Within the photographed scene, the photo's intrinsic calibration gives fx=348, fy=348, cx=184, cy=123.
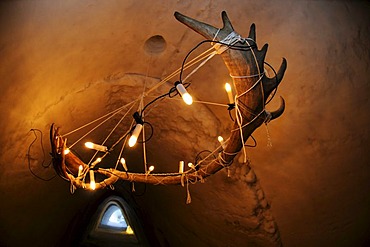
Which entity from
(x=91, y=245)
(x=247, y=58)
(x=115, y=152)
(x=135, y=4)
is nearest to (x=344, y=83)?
(x=247, y=58)

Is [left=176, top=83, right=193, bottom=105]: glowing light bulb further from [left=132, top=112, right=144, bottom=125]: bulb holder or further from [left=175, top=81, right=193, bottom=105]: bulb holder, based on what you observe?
[left=132, top=112, right=144, bottom=125]: bulb holder

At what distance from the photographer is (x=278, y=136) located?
10.7ft

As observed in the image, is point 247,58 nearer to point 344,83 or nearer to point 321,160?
point 344,83

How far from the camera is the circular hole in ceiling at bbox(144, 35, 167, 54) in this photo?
324 cm

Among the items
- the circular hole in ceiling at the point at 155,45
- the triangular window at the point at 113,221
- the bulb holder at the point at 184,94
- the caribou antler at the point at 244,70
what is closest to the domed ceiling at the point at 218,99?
the circular hole in ceiling at the point at 155,45

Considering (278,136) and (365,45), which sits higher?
(365,45)

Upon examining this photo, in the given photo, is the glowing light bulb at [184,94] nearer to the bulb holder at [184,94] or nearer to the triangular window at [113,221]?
the bulb holder at [184,94]

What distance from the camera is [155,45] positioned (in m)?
3.31

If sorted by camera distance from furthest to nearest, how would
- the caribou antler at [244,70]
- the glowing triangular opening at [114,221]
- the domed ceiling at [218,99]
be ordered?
the glowing triangular opening at [114,221], the domed ceiling at [218,99], the caribou antler at [244,70]

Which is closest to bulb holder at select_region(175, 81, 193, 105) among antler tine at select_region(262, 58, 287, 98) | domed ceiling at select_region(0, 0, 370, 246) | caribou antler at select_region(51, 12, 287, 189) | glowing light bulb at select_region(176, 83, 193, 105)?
glowing light bulb at select_region(176, 83, 193, 105)

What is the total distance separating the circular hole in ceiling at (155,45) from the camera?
128 inches

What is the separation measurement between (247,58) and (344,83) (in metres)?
1.45

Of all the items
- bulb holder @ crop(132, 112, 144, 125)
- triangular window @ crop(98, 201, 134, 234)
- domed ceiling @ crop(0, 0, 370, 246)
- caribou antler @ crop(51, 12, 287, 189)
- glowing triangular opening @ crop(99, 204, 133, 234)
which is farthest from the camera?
glowing triangular opening @ crop(99, 204, 133, 234)

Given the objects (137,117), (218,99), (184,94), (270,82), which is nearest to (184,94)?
(184,94)
